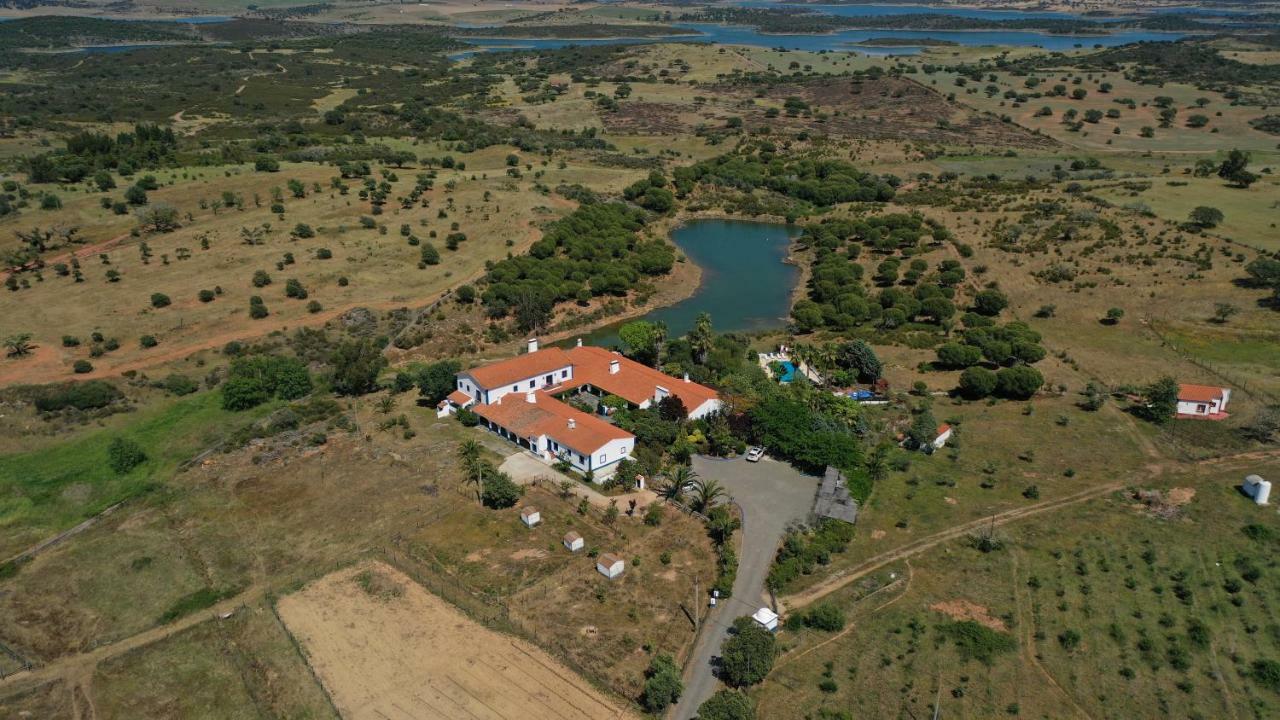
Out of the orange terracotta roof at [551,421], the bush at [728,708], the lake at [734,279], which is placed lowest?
the lake at [734,279]

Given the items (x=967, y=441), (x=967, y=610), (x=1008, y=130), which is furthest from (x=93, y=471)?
(x=1008, y=130)

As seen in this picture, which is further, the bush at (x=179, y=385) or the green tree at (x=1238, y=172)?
the green tree at (x=1238, y=172)

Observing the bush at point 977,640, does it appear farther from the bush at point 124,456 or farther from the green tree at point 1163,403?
the bush at point 124,456

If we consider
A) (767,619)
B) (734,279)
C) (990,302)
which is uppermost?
(767,619)

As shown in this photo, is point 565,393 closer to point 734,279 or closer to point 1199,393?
point 734,279

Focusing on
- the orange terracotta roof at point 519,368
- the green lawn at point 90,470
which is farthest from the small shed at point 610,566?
the green lawn at point 90,470

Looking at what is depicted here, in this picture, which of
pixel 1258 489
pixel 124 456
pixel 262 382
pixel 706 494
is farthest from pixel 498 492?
pixel 1258 489

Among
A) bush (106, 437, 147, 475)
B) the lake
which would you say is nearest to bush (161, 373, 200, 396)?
bush (106, 437, 147, 475)
